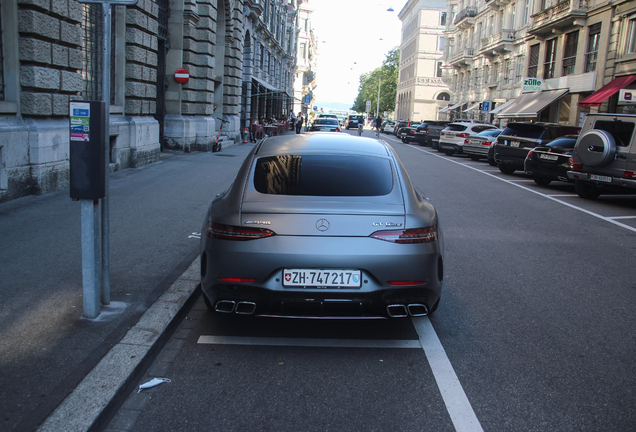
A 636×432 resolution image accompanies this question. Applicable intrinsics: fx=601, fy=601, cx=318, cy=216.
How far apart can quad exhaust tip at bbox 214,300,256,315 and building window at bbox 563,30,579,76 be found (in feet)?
110

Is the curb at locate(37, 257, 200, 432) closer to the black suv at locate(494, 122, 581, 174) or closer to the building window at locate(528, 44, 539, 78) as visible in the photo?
the black suv at locate(494, 122, 581, 174)

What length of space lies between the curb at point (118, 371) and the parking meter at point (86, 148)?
3.31 feet

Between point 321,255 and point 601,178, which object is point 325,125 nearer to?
point 601,178

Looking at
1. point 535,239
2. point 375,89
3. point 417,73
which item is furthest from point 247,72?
point 375,89

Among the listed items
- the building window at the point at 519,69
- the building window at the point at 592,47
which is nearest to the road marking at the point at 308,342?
the building window at the point at 592,47

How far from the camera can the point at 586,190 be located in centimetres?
1399

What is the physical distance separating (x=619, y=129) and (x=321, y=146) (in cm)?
1025

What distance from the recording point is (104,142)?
13.7 ft

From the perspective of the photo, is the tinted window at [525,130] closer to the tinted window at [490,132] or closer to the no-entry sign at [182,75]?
the tinted window at [490,132]

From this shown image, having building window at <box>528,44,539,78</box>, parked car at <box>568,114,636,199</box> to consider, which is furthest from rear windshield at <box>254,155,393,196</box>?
building window at <box>528,44,539,78</box>

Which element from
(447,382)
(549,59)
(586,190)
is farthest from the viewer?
(549,59)

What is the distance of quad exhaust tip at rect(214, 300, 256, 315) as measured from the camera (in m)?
4.07

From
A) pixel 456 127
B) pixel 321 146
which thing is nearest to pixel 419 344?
pixel 321 146

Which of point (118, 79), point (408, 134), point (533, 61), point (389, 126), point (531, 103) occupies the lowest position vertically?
point (408, 134)
